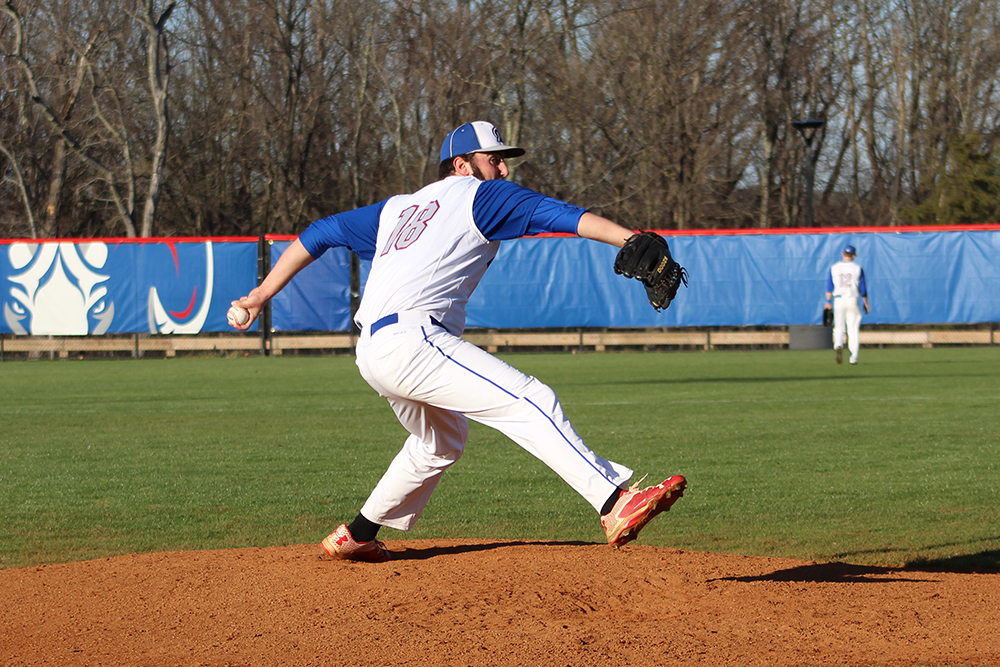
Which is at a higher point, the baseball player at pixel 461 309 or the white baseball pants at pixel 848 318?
the baseball player at pixel 461 309

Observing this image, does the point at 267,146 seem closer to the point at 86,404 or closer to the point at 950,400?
the point at 86,404

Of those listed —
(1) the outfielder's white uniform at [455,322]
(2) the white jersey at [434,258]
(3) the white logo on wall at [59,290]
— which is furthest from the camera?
(3) the white logo on wall at [59,290]

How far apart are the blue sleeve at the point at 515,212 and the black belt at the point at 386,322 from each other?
16.1 inches

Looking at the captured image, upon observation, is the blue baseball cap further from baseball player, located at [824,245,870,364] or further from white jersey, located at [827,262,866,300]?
white jersey, located at [827,262,866,300]

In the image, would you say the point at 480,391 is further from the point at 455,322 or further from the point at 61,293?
the point at 61,293

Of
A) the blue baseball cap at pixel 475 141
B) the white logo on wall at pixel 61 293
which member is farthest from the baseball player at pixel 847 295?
the blue baseball cap at pixel 475 141

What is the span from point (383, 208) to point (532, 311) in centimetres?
1960

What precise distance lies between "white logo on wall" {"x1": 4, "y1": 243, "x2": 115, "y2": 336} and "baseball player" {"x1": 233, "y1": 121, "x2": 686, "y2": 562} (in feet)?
68.5

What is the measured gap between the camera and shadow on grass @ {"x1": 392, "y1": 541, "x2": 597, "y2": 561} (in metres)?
5.23

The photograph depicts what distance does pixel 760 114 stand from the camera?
3347cm

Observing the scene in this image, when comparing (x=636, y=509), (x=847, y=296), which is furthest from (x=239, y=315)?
(x=847, y=296)

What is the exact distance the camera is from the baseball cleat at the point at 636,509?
3.79 metres

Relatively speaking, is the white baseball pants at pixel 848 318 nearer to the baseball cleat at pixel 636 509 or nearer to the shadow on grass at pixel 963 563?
the shadow on grass at pixel 963 563

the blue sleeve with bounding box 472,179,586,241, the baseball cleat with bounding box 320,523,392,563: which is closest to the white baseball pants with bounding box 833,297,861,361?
the baseball cleat with bounding box 320,523,392,563
